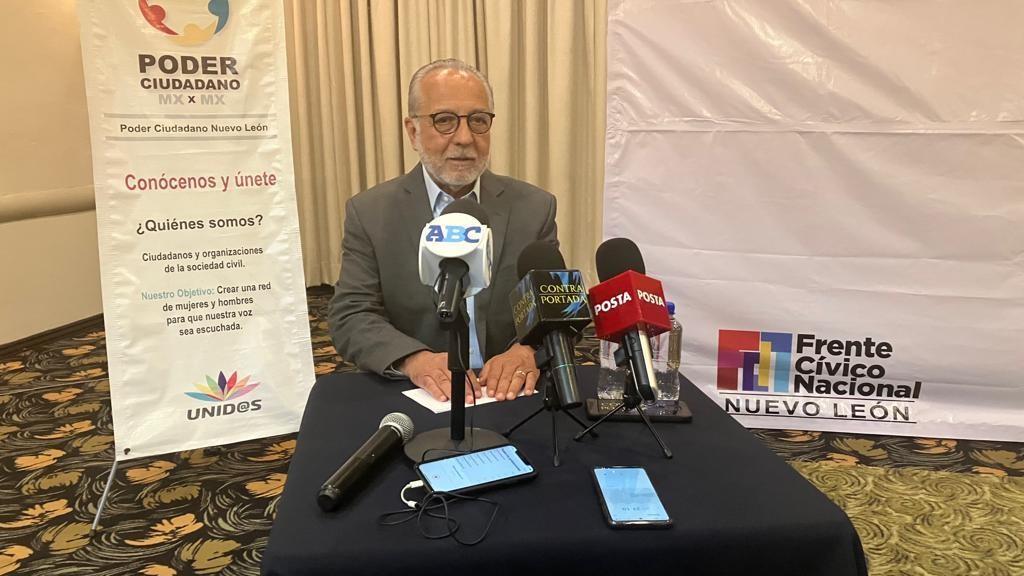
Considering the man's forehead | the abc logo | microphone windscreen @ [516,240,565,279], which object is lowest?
microphone windscreen @ [516,240,565,279]

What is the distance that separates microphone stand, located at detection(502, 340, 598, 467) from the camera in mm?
1129

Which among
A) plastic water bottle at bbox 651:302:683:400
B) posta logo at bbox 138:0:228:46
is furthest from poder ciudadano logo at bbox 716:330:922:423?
posta logo at bbox 138:0:228:46

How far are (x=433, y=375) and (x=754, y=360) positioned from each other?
1.80m

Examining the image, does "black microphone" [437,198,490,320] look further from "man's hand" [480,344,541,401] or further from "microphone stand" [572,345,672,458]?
"man's hand" [480,344,541,401]

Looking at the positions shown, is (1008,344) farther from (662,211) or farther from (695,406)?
(695,406)

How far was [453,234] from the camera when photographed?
1060 millimetres

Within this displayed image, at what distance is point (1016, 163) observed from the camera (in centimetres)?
255

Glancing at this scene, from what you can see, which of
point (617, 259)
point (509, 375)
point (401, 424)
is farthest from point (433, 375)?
point (617, 259)

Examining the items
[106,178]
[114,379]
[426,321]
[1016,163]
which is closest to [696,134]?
[1016,163]

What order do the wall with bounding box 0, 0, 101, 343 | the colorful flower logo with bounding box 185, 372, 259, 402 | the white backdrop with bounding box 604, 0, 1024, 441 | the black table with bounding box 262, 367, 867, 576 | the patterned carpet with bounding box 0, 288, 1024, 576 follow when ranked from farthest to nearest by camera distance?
the wall with bounding box 0, 0, 101, 343, the white backdrop with bounding box 604, 0, 1024, 441, the colorful flower logo with bounding box 185, 372, 259, 402, the patterned carpet with bounding box 0, 288, 1024, 576, the black table with bounding box 262, 367, 867, 576

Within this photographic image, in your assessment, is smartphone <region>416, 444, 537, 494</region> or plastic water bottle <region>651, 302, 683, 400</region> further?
plastic water bottle <region>651, 302, 683, 400</region>

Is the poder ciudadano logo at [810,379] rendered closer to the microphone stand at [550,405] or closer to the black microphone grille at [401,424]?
the microphone stand at [550,405]

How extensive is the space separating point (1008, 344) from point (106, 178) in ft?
10.7

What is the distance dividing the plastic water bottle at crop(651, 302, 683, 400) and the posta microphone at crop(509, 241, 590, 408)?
20cm
